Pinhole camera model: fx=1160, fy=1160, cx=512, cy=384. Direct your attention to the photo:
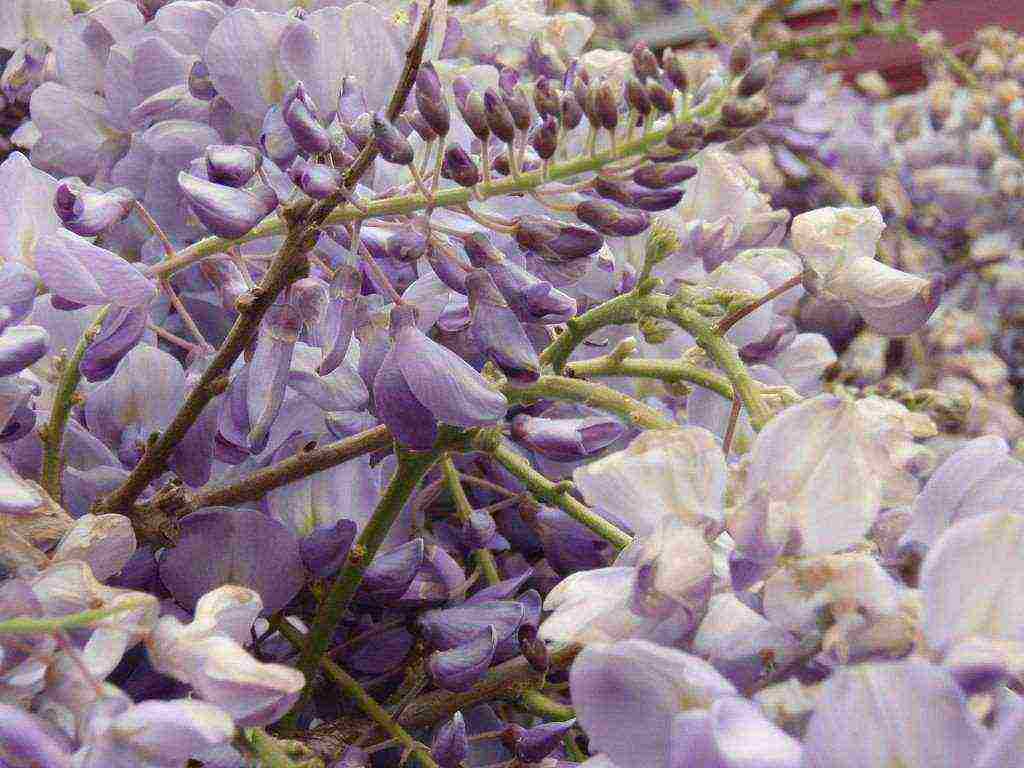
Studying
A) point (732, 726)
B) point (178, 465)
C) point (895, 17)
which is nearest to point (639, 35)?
point (895, 17)

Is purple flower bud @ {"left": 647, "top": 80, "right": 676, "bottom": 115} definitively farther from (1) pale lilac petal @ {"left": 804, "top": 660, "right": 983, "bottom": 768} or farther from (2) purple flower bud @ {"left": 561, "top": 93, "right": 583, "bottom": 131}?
(1) pale lilac petal @ {"left": 804, "top": 660, "right": 983, "bottom": 768}

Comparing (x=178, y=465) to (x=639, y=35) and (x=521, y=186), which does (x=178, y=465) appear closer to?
(x=521, y=186)

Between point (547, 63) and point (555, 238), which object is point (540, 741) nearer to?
point (555, 238)

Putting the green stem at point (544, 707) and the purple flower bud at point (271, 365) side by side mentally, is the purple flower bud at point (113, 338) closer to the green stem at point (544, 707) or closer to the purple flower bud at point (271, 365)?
the purple flower bud at point (271, 365)

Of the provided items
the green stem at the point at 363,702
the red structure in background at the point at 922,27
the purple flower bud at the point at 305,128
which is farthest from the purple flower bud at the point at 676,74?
the red structure in background at the point at 922,27

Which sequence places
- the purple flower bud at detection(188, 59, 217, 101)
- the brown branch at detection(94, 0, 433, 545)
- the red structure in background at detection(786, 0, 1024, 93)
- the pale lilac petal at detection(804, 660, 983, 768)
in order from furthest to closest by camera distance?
the red structure in background at detection(786, 0, 1024, 93)
the purple flower bud at detection(188, 59, 217, 101)
the brown branch at detection(94, 0, 433, 545)
the pale lilac petal at detection(804, 660, 983, 768)

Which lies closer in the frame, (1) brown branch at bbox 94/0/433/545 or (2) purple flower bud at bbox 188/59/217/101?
(1) brown branch at bbox 94/0/433/545

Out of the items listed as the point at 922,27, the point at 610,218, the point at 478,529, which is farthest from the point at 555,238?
the point at 922,27

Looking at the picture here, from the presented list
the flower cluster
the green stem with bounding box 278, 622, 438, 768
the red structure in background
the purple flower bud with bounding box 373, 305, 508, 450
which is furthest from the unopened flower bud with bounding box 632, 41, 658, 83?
the red structure in background
